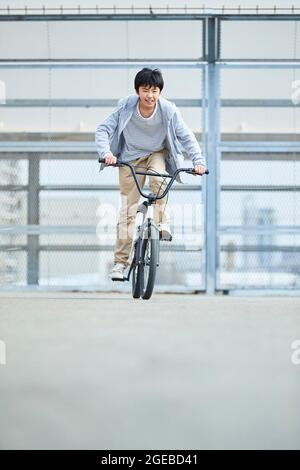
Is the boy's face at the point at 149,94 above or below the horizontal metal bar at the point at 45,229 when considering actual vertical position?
above

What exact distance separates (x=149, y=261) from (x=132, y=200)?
51cm

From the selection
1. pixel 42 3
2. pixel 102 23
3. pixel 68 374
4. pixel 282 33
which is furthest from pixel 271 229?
pixel 68 374

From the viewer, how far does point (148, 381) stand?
2402 millimetres

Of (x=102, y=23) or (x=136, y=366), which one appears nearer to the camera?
(x=136, y=366)

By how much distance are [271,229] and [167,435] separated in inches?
232

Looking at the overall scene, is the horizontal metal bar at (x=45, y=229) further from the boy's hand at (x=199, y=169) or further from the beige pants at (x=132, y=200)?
the boy's hand at (x=199, y=169)

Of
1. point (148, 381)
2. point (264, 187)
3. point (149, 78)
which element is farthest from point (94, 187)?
point (148, 381)

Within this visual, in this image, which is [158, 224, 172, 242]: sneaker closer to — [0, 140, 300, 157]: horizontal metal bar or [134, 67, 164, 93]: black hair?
[134, 67, 164, 93]: black hair

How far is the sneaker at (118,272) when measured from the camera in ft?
16.8

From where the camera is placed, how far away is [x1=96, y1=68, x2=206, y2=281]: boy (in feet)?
16.1

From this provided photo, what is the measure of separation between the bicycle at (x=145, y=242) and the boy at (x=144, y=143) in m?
0.07

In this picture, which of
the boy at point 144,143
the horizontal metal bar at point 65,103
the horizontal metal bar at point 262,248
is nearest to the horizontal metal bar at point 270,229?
the horizontal metal bar at point 262,248

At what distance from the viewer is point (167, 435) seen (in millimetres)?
1640

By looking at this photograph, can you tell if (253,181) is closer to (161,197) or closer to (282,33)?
(282,33)
